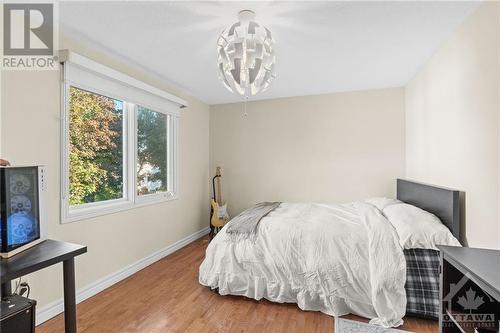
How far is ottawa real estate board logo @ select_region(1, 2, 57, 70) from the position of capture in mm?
1849

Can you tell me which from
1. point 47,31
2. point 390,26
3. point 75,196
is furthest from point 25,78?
point 390,26

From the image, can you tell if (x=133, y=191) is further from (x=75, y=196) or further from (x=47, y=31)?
(x=47, y=31)

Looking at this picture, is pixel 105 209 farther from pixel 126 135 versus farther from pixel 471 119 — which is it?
pixel 471 119

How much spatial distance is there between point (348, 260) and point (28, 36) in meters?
3.14

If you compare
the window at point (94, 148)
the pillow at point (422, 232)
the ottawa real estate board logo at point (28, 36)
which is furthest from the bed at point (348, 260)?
the ottawa real estate board logo at point (28, 36)

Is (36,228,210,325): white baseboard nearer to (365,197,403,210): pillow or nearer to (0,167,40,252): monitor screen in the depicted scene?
(0,167,40,252): monitor screen

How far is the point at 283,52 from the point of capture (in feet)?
8.40

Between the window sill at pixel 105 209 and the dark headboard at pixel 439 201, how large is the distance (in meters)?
3.09

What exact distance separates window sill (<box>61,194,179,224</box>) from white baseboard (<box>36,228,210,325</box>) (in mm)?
653

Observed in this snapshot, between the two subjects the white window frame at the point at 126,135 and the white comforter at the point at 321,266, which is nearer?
the white comforter at the point at 321,266

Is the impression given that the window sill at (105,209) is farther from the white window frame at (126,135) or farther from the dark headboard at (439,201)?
the dark headboard at (439,201)

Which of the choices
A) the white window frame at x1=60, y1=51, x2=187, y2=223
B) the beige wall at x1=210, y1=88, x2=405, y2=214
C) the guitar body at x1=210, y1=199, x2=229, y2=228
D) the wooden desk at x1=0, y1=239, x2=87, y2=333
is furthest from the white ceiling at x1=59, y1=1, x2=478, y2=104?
the guitar body at x1=210, y1=199, x2=229, y2=228

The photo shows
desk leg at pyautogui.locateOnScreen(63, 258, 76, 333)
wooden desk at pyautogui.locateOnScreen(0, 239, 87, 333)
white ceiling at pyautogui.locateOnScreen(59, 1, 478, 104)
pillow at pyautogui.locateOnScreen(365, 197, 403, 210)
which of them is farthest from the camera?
pillow at pyautogui.locateOnScreen(365, 197, 403, 210)

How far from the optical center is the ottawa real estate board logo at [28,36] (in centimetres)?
185
